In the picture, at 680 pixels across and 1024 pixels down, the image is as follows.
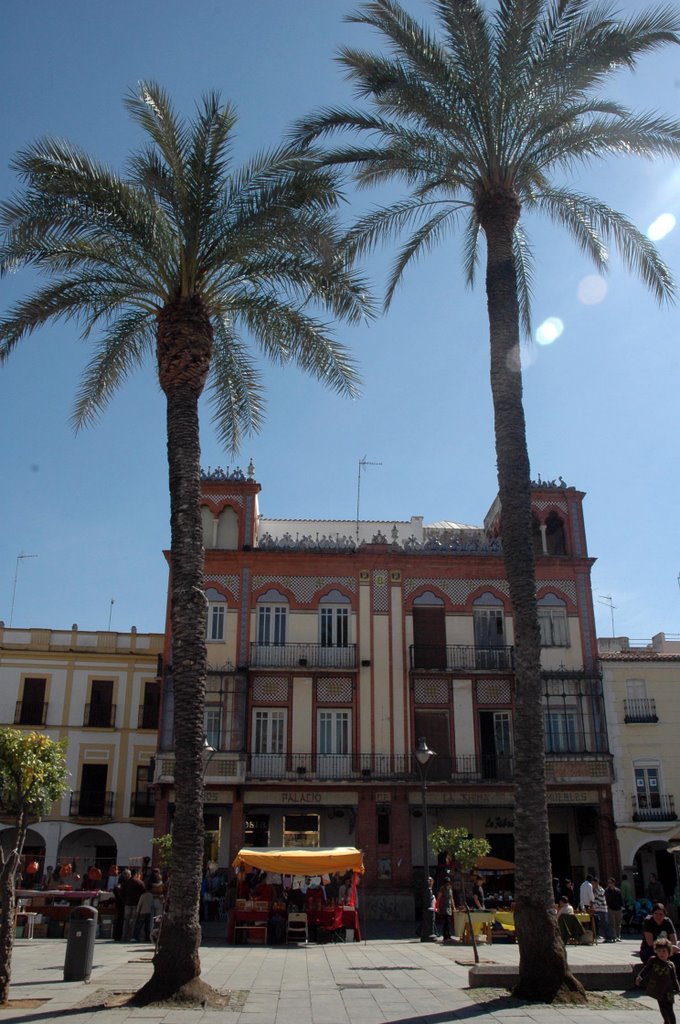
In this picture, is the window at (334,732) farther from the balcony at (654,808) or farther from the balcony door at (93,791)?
the balcony door at (93,791)

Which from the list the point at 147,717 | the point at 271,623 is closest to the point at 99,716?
the point at 147,717

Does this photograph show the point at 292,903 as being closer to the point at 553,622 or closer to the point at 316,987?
the point at 316,987

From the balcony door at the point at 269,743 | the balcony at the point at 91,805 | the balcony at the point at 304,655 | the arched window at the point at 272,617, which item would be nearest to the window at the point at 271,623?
the arched window at the point at 272,617

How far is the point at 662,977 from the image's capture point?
30.2 ft

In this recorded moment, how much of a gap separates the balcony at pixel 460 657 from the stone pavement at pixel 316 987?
12.8 metres

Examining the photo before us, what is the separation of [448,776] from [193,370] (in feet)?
67.3

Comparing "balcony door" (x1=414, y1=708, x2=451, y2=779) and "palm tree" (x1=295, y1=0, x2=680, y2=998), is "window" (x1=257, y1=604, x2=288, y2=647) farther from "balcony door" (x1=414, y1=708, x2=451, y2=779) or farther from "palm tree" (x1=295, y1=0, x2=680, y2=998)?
"palm tree" (x1=295, y1=0, x2=680, y2=998)

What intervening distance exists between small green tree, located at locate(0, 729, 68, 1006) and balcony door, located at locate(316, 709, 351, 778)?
16.8 metres

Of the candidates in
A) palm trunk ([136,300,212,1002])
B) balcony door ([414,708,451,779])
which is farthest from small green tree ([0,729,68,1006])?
balcony door ([414,708,451,779])

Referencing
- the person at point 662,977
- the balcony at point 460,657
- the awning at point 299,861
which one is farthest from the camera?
the balcony at point 460,657

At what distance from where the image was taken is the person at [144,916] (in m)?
19.6

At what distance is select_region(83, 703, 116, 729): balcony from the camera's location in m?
37.0

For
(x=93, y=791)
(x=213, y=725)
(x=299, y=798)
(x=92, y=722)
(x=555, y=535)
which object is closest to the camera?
(x=299, y=798)

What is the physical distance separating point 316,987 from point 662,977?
5.66m
